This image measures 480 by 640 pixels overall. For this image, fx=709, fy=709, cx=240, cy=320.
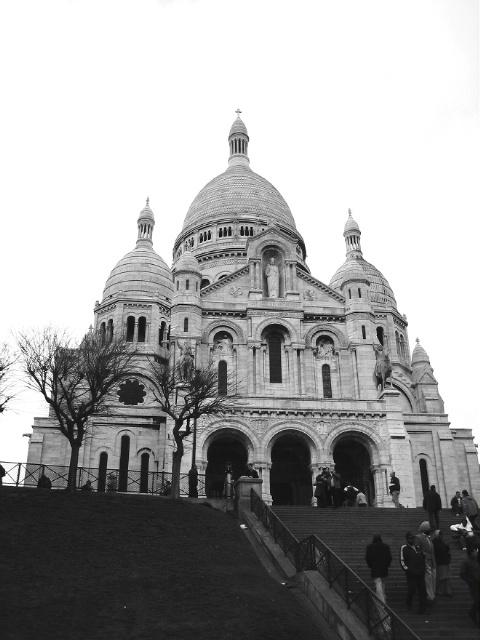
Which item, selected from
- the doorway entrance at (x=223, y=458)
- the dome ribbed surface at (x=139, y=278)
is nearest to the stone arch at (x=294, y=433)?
the doorway entrance at (x=223, y=458)

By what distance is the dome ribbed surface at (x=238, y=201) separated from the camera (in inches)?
2639

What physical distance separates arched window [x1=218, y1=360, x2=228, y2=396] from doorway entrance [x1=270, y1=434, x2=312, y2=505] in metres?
4.75

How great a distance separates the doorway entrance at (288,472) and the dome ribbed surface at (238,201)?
29471 mm

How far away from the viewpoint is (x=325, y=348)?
4625 cm

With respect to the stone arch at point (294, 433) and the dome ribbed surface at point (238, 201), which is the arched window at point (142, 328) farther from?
the stone arch at point (294, 433)

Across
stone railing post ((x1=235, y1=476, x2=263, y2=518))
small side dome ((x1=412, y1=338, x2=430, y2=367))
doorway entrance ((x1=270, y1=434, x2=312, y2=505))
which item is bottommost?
stone railing post ((x1=235, y1=476, x2=263, y2=518))

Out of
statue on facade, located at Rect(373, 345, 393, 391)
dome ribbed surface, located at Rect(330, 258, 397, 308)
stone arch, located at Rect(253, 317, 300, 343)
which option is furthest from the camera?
dome ribbed surface, located at Rect(330, 258, 397, 308)

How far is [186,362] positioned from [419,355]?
29.6 metres

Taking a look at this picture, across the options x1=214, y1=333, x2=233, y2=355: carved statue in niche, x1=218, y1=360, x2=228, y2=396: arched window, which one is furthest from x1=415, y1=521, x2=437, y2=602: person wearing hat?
x1=214, y1=333, x2=233, y2=355: carved statue in niche

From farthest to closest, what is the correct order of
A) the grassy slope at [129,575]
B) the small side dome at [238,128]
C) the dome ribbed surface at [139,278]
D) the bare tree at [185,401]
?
1. the small side dome at [238,128]
2. the dome ribbed surface at [139,278]
3. the bare tree at [185,401]
4. the grassy slope at [129,575]

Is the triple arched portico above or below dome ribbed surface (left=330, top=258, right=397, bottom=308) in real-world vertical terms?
below

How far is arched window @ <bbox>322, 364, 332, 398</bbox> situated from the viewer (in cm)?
4462

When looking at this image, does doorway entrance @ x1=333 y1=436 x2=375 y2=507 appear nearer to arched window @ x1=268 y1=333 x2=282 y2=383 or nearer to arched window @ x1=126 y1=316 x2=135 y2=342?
arched window @ x1=268 y1=333 x2=282 y2=383

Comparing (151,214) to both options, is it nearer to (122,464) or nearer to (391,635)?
(122,464)
